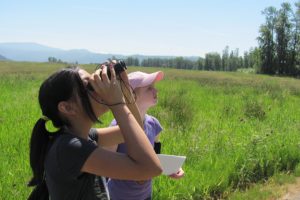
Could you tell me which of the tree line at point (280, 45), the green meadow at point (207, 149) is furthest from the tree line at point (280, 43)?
the green meadow at point (207, 149)

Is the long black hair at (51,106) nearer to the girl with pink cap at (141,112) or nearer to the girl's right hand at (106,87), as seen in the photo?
the girl's right hand at (106,87)

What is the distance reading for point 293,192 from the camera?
211 inches

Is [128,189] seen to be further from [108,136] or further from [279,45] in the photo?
[279,45]

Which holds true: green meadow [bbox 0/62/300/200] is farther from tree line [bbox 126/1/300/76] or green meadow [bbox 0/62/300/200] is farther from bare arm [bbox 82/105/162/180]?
tree line [bbox 126/1/300/76]

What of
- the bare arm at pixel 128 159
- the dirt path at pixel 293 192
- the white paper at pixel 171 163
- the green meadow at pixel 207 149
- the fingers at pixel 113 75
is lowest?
the dirt path at pixel 293 192

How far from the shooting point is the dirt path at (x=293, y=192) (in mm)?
5188

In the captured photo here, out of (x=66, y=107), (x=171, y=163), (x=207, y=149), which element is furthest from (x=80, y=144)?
(x=207, y=149)

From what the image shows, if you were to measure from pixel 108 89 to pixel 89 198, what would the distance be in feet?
1.57

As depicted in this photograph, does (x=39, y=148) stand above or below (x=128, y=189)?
above

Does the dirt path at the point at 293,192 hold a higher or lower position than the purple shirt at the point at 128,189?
lower

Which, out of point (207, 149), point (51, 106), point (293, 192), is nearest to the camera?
point (51, 106)

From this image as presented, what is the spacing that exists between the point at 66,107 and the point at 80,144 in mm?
186

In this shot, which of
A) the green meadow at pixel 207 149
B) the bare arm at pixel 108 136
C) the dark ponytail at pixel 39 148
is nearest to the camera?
the dark ponytail at pixel 39 148

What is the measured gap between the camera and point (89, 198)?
181 cm
